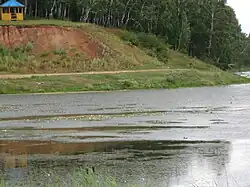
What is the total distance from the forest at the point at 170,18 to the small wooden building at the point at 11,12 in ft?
12.2

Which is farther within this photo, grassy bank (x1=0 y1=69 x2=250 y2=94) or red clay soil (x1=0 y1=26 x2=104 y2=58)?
red clay soil (x1=0 y1=26 x2=104 y2=58)

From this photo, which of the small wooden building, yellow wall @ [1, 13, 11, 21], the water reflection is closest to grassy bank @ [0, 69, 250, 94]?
the small wooden building

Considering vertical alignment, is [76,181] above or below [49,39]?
above

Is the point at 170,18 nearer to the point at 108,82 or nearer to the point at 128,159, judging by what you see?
the point at 108,82

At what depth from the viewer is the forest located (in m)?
76.9

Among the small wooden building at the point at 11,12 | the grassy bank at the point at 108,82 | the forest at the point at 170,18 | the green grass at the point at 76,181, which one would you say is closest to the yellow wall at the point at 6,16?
the small wooden building at the point at 11,12

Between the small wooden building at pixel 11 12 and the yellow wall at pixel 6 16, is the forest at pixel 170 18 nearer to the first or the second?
the small wooden building at pixel 11 12

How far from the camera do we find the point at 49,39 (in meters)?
63.2

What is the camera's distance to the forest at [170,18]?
3029 inches

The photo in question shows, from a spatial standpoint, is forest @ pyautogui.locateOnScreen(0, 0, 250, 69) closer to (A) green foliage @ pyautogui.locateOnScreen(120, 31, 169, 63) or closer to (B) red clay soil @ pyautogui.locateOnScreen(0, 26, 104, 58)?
(A) green foliage @ pyautogui.locateOnScreen(120, 31, 169, 63)

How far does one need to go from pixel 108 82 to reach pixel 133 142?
3226 cm

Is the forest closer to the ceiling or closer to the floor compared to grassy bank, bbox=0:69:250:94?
closer to the ceiling

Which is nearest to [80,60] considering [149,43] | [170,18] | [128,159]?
[149,43]

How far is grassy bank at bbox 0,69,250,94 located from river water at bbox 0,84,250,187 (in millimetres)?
11364
